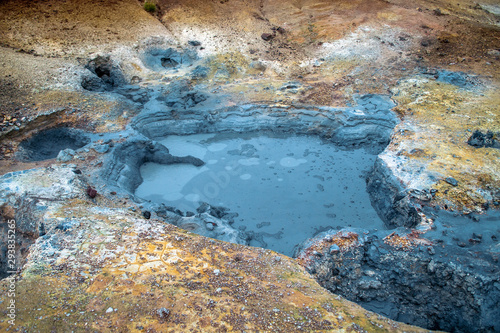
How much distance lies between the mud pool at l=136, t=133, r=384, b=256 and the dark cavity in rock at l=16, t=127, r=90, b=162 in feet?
6.79

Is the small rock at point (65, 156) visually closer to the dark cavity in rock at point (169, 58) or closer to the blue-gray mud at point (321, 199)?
the blue-gray mud at point (321, 199)

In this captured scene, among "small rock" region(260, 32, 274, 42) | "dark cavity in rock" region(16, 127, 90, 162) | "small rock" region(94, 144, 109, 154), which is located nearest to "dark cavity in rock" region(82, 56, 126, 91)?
"dark cavity in rock" region(16, 127, 90, 162)

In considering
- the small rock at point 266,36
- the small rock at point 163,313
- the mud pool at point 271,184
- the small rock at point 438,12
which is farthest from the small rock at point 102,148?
the small rock at point 438,12

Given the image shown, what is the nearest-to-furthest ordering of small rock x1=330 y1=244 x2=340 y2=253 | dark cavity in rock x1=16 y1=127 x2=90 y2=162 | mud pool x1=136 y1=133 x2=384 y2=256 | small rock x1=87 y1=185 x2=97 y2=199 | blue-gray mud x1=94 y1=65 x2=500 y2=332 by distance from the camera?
blue-gray mud x1=94 y1=65 x2=500 y2=332
small rock x1=330 y1=244 x2=340 y2=253
small rock x1=87 y1=185 x2=97 y2=199
mud pool x1=136 y1=133 x2=384 y2=256
dark cavity in rock x1=16 y1=127 x2=90 y2=162

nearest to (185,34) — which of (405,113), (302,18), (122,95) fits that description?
(122,95)

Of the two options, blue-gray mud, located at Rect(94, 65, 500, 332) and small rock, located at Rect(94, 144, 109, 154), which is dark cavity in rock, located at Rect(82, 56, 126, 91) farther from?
small rock, located at Rect(94, 144, 109, 154)

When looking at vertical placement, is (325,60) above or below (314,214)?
above

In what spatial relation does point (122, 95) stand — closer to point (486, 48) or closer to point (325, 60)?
point (325, 60)

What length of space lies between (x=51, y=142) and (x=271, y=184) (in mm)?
6465

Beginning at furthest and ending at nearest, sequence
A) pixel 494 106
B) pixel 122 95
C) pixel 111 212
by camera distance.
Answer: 1. pixel 122 95
2. pixel 494 106
3. pixel 111 212

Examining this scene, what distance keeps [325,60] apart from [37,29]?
11.1m

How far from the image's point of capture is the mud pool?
7.64 metres

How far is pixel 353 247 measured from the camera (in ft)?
20.2

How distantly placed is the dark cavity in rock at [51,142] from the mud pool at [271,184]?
2.07 meters
